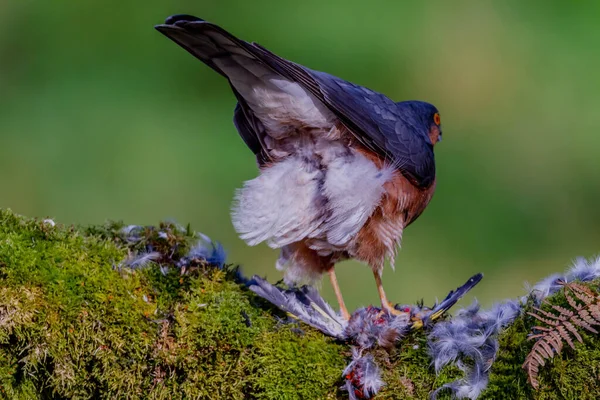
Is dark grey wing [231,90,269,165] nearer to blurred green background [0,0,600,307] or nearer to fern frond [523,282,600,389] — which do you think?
fern frond [523,282,600,389]

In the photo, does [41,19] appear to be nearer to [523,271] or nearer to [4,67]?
[4,67]

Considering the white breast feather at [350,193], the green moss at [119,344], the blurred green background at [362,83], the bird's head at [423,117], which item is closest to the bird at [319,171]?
the white breast feather at [350,193]

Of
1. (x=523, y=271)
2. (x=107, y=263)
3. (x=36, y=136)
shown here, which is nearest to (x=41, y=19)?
(x=36, y=136)

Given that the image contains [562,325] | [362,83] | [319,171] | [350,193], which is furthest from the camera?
[362,83]

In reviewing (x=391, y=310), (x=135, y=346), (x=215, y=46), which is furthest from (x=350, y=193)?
(x=135, y=346)

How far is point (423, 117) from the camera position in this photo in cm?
545

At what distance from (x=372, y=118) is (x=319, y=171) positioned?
0.42 meters

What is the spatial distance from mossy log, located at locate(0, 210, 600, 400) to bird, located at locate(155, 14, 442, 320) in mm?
649

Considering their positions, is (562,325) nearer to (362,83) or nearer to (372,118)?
(372,118)

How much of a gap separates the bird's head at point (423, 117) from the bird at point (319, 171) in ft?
1.85

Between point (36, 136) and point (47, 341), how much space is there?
697 centimetres

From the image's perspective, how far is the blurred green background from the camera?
8.42 meters

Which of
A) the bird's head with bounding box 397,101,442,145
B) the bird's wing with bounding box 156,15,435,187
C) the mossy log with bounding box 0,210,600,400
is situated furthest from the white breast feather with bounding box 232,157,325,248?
the bird's head with bounding box 397,101,442,145

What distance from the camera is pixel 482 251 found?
A: 8.47 meters
